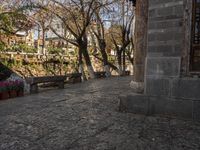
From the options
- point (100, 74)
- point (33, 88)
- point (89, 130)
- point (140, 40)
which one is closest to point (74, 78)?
point (33, 88)

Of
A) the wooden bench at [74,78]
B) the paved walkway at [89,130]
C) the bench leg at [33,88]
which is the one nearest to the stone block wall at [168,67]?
the paved walkway at [89,130]

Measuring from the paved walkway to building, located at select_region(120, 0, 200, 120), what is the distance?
0.36m

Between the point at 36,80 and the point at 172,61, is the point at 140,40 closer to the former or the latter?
the point at 172,61

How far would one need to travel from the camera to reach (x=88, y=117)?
7094 millimetres

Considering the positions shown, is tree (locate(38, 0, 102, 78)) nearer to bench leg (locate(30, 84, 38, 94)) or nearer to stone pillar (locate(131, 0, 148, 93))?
bench leg (locate(30, 84, 38, 94))

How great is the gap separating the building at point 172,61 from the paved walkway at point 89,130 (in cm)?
36

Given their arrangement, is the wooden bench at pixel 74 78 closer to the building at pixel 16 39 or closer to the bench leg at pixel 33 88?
the bench leg at pixel 33 88

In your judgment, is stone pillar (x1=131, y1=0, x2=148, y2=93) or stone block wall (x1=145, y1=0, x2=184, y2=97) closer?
stone block wall (x1=145, y1=0, x2=184, y2=97)

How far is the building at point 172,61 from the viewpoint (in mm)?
6691

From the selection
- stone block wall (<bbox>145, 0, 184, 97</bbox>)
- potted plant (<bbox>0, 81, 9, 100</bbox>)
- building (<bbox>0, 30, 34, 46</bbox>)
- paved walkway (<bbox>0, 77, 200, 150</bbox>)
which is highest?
building (<bbox>0, 30, 34, 46</bbox>)

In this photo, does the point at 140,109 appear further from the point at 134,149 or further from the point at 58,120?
the point at 134,149

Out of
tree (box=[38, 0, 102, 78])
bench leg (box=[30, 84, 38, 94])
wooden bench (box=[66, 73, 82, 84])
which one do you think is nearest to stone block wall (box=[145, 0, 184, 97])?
bench leg (box=[30, 84, 38, 94])

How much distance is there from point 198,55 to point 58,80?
7.81 m

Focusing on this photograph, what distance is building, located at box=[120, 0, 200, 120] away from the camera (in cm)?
669
